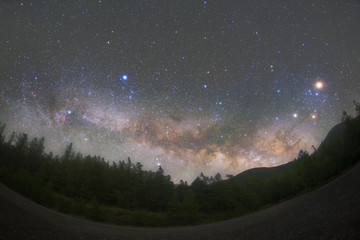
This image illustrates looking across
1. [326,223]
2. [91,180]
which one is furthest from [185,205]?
[91,180]

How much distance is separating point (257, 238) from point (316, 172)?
5180 centimetres

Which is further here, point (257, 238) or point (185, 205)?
point (185, 205)

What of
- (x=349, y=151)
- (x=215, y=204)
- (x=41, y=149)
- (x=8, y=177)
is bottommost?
(x=215, y=204)

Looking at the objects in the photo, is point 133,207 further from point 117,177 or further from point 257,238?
point 257,238

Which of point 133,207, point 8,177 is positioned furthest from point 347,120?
point 8,177

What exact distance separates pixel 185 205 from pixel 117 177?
82.8 feet

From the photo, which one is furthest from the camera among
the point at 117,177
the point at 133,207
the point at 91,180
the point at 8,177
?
the point at 117,177

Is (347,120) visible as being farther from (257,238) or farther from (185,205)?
(257,238)

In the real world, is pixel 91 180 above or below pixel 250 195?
above

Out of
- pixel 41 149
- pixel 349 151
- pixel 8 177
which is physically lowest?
pixel 8 177

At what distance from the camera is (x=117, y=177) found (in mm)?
44188

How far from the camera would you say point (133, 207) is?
38969 mm

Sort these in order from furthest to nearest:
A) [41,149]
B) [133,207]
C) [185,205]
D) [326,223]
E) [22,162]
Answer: [41,149]
[22,162]
[133,207]
[185,205]
[326,223]

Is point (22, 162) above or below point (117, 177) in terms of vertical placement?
above
